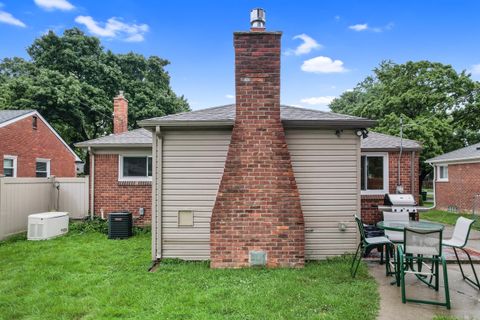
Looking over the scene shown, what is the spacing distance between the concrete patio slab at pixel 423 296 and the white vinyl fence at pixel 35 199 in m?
9.19

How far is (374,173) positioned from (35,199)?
10.6 m

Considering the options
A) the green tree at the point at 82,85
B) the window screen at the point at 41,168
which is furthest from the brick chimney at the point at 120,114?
the green tree at the point at 82,85

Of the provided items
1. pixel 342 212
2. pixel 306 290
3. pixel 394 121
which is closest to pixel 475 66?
pixel 394 121

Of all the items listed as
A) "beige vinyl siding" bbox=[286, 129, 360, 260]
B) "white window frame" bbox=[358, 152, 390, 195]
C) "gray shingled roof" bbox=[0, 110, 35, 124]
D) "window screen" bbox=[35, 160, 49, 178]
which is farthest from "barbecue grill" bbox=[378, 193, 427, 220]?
"window screen" bbox=[35, 160, 49, 178]

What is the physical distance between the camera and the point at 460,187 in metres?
13.9

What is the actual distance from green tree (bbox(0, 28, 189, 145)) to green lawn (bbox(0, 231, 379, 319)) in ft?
48.7

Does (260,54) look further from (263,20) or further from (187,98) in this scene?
(187,98)

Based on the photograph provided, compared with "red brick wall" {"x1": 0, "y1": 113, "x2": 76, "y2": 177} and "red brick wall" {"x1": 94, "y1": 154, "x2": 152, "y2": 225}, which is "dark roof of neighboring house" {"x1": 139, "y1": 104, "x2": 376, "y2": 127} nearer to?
"red brick wall" {"x1": 94, "y1": 154, "x2": 152, "y2": 225}

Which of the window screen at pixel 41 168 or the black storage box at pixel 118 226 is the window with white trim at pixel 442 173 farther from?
the window screen at pixel 41 168

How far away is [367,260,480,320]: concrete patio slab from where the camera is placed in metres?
3.55

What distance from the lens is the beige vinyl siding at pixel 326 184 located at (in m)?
5.95

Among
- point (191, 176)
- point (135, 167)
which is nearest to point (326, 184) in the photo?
point (191, 176)

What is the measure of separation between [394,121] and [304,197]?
51.4ft

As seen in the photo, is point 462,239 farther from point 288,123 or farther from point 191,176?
point 191,176
